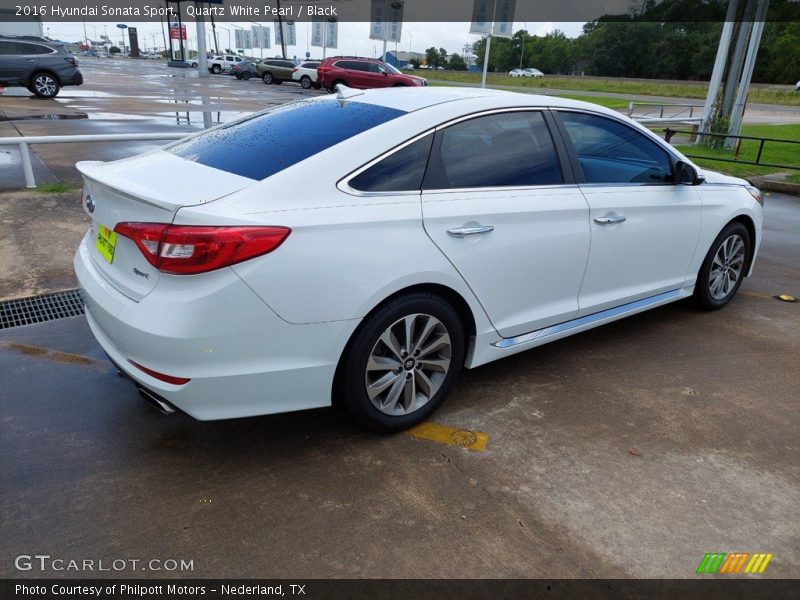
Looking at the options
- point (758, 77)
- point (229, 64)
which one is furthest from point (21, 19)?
point (758, 77)

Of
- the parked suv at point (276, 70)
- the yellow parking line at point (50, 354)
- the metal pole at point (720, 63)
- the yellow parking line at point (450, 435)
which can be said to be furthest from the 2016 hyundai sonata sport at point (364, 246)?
the parked suv at point (276, 70)

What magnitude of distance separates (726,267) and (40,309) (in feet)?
16.8

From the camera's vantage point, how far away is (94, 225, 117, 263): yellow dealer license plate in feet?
9.10

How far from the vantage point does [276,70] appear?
39.7m

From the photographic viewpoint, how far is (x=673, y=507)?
268 cm

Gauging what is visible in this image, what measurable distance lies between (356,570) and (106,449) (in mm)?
1413

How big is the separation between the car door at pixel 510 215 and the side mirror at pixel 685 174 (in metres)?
0.98

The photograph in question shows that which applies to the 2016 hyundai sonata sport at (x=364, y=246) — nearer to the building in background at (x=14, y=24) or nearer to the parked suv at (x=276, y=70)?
the building in background at (x=14, y=24)

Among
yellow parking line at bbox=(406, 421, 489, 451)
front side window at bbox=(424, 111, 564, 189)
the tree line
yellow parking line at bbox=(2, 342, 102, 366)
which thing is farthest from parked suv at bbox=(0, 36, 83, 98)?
the tree line

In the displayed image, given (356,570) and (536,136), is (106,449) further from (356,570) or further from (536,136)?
(536,136)

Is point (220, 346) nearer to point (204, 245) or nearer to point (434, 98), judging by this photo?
point (204, 245)

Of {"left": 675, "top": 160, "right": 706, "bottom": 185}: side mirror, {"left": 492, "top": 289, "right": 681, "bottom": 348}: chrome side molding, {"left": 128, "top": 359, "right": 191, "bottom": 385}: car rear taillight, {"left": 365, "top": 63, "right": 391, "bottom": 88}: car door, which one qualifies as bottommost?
{"left": 492, "top": 289, "right": 681, "bottom": 348}: chrome side molding

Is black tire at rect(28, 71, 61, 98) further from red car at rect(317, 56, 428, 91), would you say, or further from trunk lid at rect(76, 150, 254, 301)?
trunk lid at rect(76, 150, 254, 301)

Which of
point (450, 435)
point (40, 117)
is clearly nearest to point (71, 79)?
point (40, 117)
